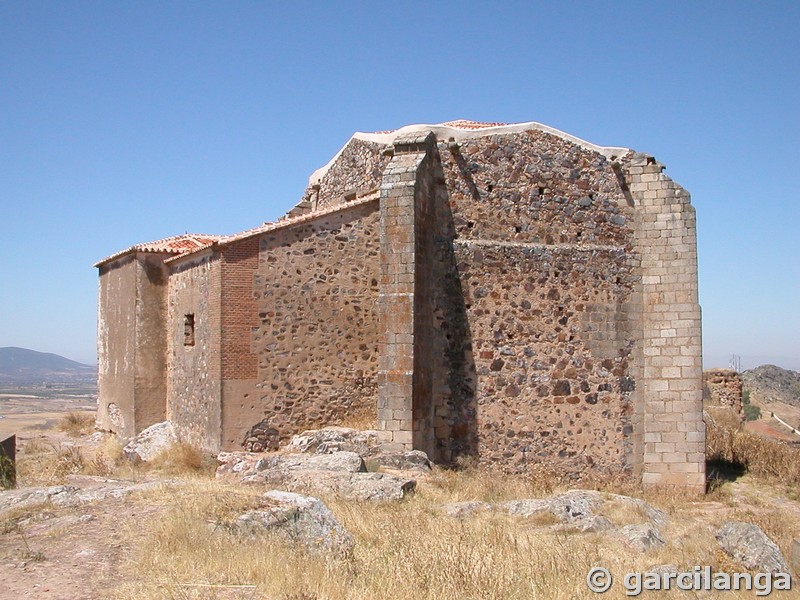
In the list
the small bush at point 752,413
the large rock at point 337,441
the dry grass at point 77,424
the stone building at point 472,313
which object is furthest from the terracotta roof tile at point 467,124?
the small bush at point 752,413

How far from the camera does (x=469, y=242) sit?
13172 millimetres

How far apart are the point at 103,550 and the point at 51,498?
1964 mm

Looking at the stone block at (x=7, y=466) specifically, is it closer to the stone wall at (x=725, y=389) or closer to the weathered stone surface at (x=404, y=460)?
the weathered stone surface at (x=404, y=460)

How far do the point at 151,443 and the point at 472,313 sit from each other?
21.0 ft

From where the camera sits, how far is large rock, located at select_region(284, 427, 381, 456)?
456 inches

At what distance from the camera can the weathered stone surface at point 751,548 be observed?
25.0 feet

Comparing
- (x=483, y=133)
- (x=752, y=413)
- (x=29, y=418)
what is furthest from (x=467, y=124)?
(x=29, y=418)

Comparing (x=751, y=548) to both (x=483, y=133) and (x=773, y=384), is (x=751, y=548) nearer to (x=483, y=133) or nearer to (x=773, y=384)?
(x=483, y=133)

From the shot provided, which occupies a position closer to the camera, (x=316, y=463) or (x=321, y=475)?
(x=321, y=475)

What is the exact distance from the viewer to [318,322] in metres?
12.6

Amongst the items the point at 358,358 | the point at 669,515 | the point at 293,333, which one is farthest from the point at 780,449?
the point at 293,333

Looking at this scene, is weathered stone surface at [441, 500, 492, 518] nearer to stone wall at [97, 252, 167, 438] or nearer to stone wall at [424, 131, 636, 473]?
stone wall at [424, 131, 636, 473]

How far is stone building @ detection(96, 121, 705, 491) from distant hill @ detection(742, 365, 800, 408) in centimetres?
3121

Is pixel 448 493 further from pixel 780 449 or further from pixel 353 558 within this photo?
pixel 780 449
